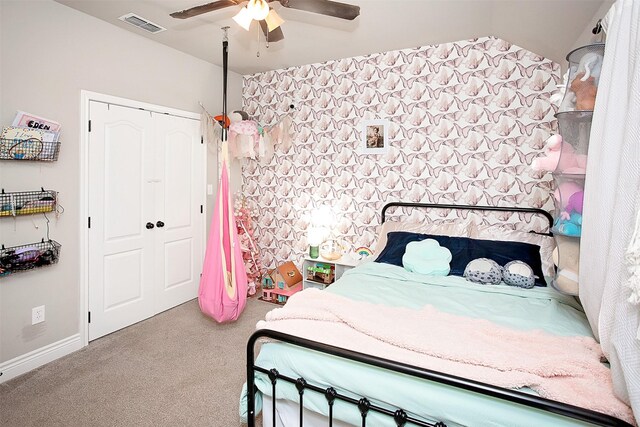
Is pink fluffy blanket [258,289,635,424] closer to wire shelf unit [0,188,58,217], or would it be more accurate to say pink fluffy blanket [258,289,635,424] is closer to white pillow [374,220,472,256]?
white pillow [374,220,472,256]

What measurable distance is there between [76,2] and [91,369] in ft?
8.48

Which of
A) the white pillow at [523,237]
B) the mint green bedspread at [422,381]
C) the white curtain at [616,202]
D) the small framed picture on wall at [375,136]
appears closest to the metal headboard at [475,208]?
the white pillow at [523,237]

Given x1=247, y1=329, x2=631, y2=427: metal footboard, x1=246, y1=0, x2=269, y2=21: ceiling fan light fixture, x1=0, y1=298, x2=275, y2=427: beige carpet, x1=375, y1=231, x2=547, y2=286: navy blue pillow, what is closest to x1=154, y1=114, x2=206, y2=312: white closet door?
x1=0, y1=298, x2=275, y2=427: beige carpet

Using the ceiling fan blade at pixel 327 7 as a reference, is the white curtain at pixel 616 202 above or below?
below

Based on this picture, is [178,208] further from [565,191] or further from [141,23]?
[565,191]

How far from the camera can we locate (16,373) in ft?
7.89

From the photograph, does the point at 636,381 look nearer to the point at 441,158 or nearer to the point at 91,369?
the point at 441,158

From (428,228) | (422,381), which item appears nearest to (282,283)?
(428,228)

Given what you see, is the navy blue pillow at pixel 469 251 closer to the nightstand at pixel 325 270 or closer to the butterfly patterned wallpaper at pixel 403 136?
the butterfly patterned wallpaper at pixel 403 136

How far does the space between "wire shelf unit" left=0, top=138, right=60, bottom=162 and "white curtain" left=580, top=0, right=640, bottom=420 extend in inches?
121

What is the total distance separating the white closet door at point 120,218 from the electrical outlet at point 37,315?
36 centimetres

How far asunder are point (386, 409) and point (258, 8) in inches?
74.6

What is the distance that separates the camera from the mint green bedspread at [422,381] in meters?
A: 1.20

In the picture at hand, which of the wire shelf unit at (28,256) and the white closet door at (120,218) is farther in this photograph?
the white closet door at (120,218)
